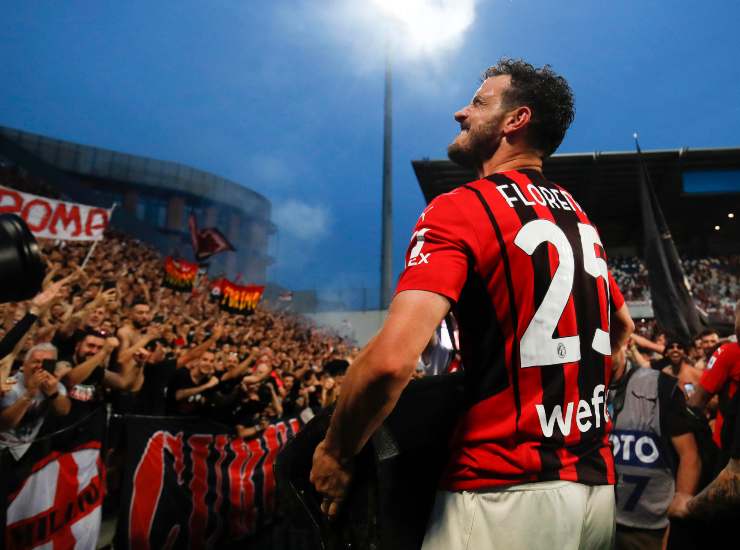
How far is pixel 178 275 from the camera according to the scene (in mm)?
15594

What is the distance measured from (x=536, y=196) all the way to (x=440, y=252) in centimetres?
43

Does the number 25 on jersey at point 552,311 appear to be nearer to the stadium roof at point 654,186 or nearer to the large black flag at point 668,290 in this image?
the large black flag at point 668,290

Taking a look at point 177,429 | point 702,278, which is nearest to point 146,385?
point 177,429

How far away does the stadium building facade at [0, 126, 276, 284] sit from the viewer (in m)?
38.8

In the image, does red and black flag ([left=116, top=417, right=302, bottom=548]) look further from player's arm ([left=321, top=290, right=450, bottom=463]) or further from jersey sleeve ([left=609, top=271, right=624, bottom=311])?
player's arm ([left=321, top=290, right=450, bottom=463])

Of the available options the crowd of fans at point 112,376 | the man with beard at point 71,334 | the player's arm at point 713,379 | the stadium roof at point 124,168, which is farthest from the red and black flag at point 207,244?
the stadium roof at point 124,168

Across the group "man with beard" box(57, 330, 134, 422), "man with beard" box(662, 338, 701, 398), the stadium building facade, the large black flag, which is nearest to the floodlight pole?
the large black flag

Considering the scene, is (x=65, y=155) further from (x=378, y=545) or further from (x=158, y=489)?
(x=378, y=545)

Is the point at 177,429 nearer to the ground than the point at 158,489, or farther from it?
farther from it

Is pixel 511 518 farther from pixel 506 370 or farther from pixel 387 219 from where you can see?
pixel 387 219

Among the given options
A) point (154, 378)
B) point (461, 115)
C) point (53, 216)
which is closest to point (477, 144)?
point (461, 115)

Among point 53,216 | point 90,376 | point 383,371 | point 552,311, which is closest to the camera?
point 383,371

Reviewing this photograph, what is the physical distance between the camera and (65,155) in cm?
4012

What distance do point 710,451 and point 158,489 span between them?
12.8 ft
